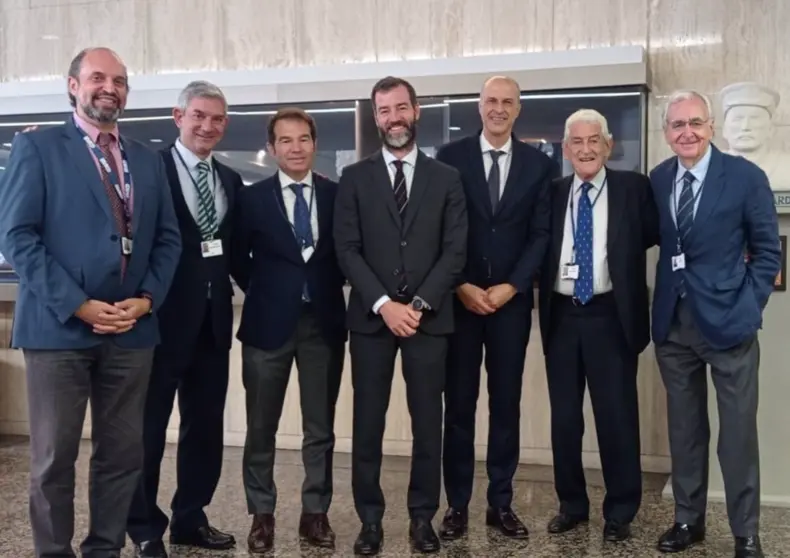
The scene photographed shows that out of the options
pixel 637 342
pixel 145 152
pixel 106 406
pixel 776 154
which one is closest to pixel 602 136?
pixel 637 342

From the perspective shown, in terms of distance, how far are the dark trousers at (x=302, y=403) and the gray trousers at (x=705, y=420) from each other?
1.34m

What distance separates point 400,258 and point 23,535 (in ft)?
6.70

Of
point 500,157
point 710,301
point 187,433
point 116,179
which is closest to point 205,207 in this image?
point 116,179

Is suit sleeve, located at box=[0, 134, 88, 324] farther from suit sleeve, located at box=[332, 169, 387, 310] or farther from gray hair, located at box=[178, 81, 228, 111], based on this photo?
suit sleeve, located at box=[332, 169, 387, 310]

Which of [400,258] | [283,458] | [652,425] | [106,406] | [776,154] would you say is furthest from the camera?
[283,458]

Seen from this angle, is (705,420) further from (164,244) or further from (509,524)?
(164,244)

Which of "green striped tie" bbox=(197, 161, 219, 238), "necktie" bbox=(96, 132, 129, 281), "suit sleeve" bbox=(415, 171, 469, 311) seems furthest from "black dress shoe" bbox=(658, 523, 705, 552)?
"necktie" bbox=(96, 132, 129, 281)

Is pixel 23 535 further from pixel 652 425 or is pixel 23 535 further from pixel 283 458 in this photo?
pixel 652 425

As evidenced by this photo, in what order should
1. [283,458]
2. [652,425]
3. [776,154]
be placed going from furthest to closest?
[283,458]
[652,425]
[776,154]

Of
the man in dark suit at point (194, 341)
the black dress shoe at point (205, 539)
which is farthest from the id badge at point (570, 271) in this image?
the black dress shoe at point (205, 539)

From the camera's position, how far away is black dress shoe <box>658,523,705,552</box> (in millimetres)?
3420

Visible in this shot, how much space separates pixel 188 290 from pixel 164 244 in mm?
259

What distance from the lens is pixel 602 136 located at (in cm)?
349

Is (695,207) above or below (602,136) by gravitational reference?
below
